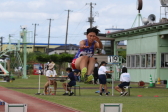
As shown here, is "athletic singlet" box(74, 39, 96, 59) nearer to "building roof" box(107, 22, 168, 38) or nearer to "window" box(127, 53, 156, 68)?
"building roof" box(107, 22, 168, 38)

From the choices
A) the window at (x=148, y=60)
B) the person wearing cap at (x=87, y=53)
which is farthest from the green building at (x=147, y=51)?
the person wearing cap at (x=87, y=53)

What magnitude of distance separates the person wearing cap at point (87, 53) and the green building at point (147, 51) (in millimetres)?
18274

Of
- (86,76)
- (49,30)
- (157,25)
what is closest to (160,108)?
(86,76)

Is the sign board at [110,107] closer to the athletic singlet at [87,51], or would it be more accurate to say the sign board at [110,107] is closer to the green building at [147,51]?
the athletic singlet at [87,51]

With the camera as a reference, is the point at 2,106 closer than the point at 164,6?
Yes

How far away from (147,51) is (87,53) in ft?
74.9

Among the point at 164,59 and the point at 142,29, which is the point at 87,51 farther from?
the point at 142,29

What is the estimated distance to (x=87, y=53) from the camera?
1827 cm

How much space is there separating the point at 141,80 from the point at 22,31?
2507 cm

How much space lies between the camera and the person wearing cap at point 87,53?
690 inches

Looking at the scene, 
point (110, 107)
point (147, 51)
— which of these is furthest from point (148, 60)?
point (110, 107)

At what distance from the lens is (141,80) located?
4112 centimetres

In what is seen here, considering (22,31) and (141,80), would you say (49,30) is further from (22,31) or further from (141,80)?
(141,80)

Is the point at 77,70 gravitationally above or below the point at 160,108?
above
